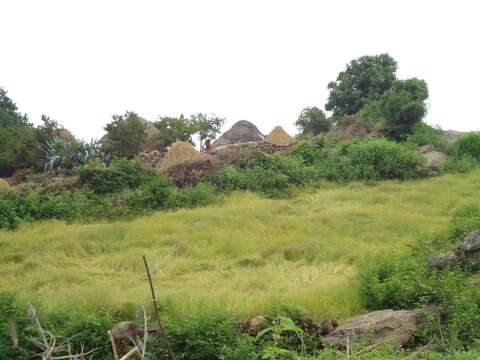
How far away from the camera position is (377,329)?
4.68m

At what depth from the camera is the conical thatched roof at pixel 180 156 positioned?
616 inches

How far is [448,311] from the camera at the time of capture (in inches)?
194

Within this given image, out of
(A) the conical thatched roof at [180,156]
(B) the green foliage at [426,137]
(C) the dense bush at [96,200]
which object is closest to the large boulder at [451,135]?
(B) the green foliage at [426,137]

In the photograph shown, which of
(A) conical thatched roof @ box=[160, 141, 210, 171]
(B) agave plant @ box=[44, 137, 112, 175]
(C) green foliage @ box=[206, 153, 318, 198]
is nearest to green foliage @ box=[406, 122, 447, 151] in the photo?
(C) green foliage @ box=[206, 153, 318, 198]

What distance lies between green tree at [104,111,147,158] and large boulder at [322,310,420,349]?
15.2 meters

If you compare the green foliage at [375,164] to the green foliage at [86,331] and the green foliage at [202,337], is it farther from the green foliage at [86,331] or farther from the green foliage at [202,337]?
the green foliage at [86,331]

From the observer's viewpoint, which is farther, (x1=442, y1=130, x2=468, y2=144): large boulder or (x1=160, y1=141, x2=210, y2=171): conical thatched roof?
(x1=442, y1=130, x2=468, y2=144): large boulder

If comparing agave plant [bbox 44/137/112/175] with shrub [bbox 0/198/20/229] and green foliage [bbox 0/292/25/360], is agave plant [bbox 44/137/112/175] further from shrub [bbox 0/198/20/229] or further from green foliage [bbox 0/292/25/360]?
green foliage [bbox 0/292/25/360]

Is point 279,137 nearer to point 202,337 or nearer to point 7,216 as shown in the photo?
point 7,216

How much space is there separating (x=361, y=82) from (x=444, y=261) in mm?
21128

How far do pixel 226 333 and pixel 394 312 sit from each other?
6.21ft

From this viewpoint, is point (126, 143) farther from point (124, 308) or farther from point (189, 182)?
point (124, 308)

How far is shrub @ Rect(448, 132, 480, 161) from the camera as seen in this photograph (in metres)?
16.5

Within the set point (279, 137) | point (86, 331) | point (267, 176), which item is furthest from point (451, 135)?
point (86, 331)
